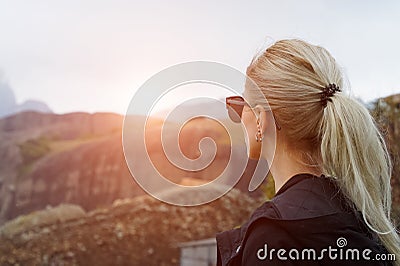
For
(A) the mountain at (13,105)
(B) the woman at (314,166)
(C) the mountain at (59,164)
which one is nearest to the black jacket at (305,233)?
(B) the woman at (314,166)

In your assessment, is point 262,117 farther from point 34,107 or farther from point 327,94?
point 34,107

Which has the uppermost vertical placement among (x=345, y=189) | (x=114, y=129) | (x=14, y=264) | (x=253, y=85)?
(x=253, y=85)

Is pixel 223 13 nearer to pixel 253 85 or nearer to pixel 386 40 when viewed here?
pixel 386 40

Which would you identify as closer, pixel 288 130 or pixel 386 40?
pixel 288 130

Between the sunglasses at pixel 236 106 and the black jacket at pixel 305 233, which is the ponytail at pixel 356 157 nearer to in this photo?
the black jacket at pixel 305 233

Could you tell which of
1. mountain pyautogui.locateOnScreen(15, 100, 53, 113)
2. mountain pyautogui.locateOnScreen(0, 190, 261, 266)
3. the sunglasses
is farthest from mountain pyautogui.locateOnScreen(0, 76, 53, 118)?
the sunglasses

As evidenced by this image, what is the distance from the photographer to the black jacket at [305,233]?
0.72 metres

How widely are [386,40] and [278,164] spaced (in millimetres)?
1696

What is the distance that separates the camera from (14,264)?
3486mm

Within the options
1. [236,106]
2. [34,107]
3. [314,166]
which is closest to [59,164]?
→ [34,107]

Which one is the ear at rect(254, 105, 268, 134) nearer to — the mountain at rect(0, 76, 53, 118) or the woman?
the woman

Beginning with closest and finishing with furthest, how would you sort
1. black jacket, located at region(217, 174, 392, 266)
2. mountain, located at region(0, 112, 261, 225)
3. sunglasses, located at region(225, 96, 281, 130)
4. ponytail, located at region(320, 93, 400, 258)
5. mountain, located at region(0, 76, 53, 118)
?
black jacket, located at region(217, 174, 392, 266) → ponytail, located at region(320, 93, 400, 258) → sunglasses, located at region(225, 96, 281, 130) → mountain, located at region(0, 76, 53, 118) → mountain, located at region(0, 112, 261, 225)

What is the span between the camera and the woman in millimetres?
744

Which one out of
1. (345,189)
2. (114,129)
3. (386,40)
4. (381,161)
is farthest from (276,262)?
(114,129)
